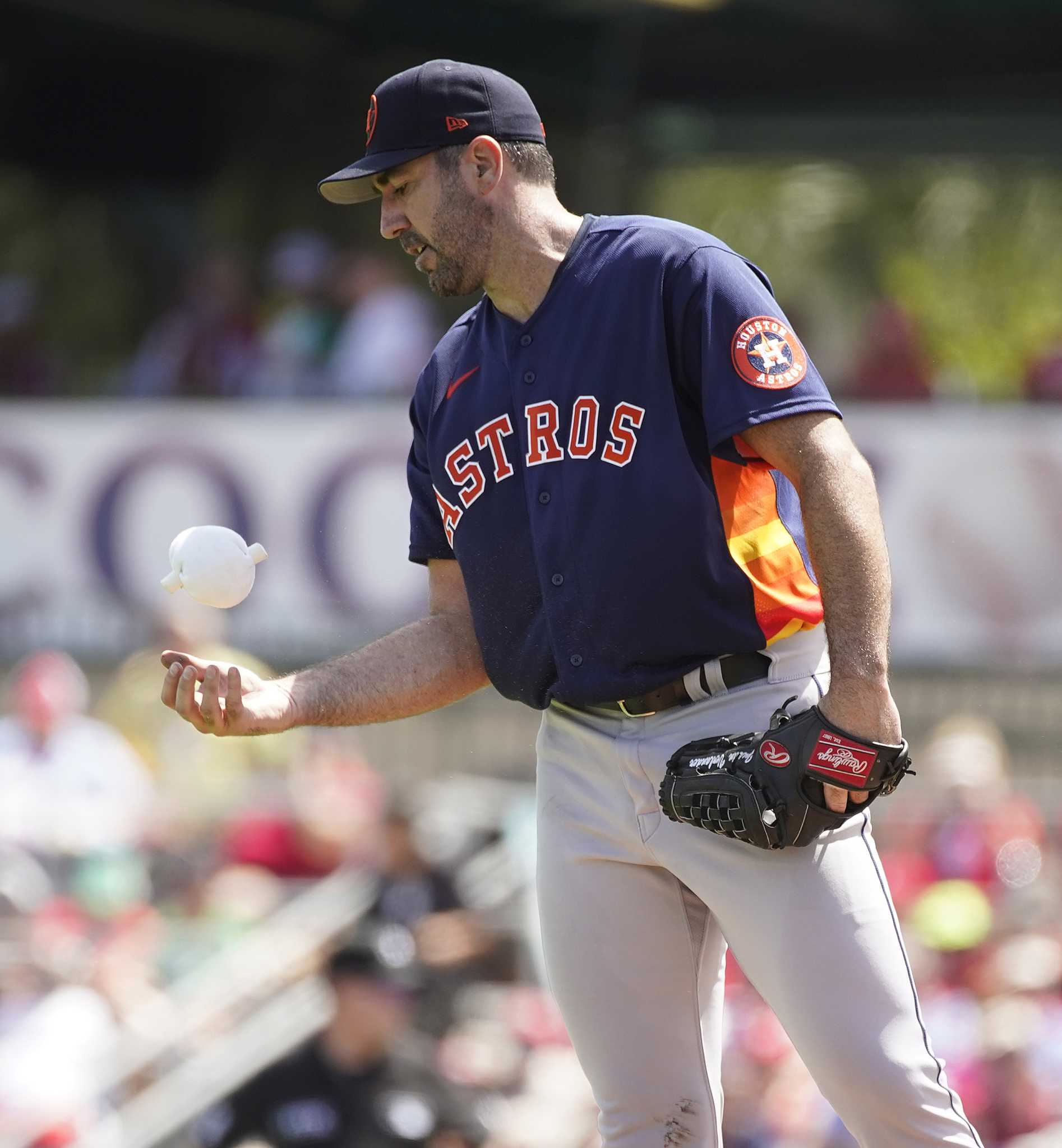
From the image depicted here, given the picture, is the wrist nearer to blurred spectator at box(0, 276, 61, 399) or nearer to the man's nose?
the man's nose

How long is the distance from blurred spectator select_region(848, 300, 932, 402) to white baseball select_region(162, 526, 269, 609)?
6.84 meters

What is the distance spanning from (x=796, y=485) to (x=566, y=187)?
35.2 feet

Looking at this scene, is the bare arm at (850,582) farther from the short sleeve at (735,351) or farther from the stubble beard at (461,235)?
the stubble beard at (461,235)

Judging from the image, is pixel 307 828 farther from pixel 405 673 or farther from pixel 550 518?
pixel 550 518

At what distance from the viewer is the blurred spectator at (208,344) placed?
34.8ft

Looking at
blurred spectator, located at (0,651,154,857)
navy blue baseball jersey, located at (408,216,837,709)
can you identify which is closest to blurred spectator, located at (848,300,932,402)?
blurred spectator, located at (0,651,154,857)

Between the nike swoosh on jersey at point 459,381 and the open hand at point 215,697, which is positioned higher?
the nike swoosh on jersey at point 459,381

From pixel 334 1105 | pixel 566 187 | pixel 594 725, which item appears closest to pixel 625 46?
pixel 566 187

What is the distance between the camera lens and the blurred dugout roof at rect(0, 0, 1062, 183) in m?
12.0

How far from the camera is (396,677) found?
10.2ft

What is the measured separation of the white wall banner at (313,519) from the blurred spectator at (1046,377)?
0.21 metres

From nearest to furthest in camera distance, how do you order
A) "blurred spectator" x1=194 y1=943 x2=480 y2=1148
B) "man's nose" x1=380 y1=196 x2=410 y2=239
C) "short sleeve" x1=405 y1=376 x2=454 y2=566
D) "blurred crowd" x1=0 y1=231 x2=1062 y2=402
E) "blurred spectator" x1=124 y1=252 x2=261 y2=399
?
1. "man's nose" x1=380 y1=196 x2=410 y2=239
2. "short sleeve" x1=405 y1=376 x2=454 y2=566
3. "blurred spectator" x1=194 y1=943 x2=480 y2=1148
4. "blurred crowd" x1=0 y1=231 x2=1062 y2=402
5. "blurred spectator" x1=124 y1=252 x2=261 y2=399

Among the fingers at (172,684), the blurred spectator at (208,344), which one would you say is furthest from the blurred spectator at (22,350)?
the fingers at (172,684)

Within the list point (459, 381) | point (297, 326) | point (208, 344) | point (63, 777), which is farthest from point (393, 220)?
point (208, 344)
